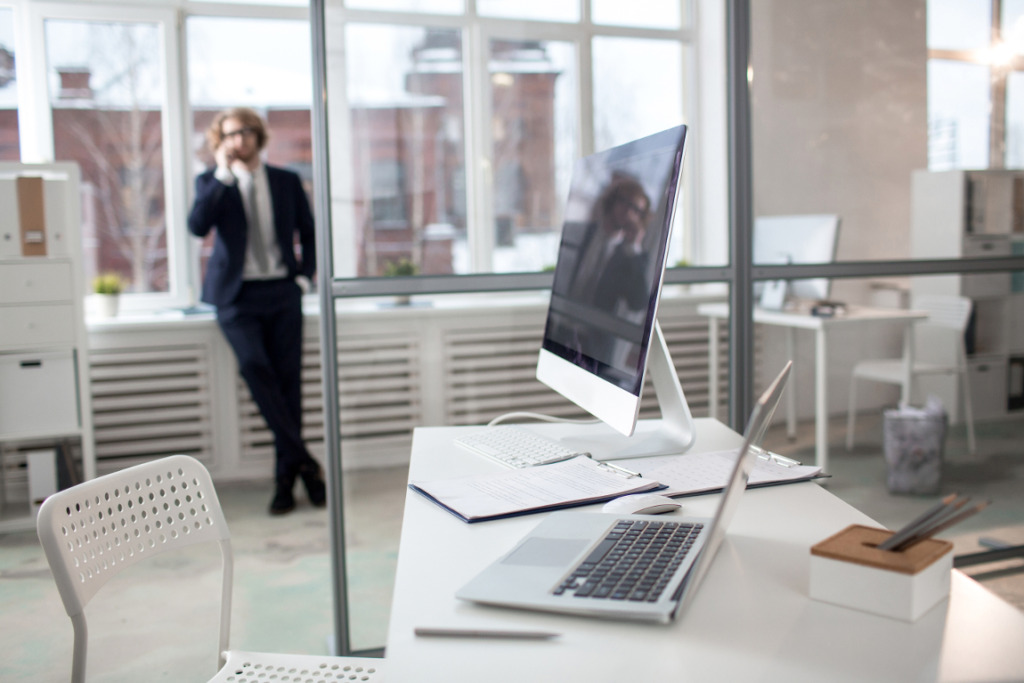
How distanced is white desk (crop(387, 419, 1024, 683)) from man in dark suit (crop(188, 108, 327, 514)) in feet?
8.18

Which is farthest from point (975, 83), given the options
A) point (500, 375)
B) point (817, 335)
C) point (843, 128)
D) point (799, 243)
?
point (500, 375)

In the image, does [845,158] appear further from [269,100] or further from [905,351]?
[269,100]

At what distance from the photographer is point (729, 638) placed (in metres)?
0.75

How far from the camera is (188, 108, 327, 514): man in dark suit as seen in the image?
10.8 feet

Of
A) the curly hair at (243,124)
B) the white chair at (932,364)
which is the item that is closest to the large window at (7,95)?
the curly hair at (243,124)

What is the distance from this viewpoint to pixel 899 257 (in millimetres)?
2555

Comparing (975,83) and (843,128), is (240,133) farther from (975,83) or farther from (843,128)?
(975,83)

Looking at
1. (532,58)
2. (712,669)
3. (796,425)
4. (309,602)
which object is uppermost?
(532,58)

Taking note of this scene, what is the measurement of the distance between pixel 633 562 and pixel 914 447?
2129 millimetres

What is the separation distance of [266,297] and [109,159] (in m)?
1.11

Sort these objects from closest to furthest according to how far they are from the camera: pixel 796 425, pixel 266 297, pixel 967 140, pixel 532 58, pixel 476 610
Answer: pixel 476 610 → pixel 532 58 → pixel 796 425 → pixel 967 140 → pixel 266 297

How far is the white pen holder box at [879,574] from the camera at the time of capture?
2.50 feet

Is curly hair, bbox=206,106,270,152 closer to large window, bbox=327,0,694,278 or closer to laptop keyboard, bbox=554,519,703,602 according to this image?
large window, bbox=327,0,694,278

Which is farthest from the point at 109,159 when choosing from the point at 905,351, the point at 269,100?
the point at 905,351
